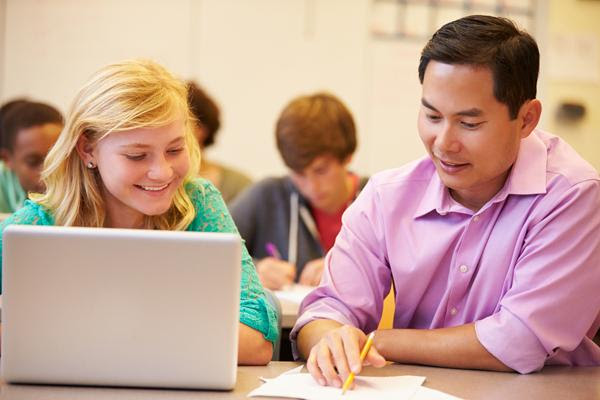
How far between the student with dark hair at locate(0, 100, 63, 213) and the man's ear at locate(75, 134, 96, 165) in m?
1.57

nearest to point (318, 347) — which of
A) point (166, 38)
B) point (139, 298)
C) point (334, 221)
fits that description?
point (139, 298)

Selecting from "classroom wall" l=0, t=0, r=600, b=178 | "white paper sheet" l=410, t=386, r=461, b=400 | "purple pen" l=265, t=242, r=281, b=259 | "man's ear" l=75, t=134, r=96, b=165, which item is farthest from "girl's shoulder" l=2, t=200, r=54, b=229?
"classroom wall" l=0, t=0, r=600, b=178

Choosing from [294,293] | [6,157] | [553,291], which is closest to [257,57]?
[6,157]

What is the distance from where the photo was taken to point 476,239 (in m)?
1.77

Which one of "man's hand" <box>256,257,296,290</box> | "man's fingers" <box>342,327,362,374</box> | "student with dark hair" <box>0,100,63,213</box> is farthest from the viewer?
"student with dark hair" <box>0,100,63,213</box>

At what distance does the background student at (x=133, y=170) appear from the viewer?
1740 mm

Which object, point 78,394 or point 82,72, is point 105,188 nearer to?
point 78,394

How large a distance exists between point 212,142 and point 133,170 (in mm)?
2377

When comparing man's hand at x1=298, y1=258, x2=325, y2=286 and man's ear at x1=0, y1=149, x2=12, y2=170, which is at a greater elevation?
man's ear at x1=0, y1=149, x2=12, y2=170

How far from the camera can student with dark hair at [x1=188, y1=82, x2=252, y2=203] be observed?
13.1ft

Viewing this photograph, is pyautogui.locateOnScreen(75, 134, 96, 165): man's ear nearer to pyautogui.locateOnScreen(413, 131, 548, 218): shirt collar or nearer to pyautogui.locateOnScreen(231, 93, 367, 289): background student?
pyautogui.locateOnScreen(413, 131, 548, 218): shirt collar

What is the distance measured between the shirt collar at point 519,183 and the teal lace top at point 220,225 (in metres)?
0.37

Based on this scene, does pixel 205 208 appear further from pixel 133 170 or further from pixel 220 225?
pixel 133 170

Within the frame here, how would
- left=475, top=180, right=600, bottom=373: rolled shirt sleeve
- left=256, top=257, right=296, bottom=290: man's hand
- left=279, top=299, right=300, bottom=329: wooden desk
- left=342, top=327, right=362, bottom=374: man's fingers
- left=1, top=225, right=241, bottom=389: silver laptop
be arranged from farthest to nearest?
left=256, top=257, right=296, bottom=290: man's hand → left=279, top=299, right=300, bottom=329: wooden desk → left=475, top=180, right=600, bottom=373: rolled shirt sleeve → left=342, top=327, right=362, bottom=374: man's fingers → left=1, top=225, right=241, bottom=389: silver laptop
